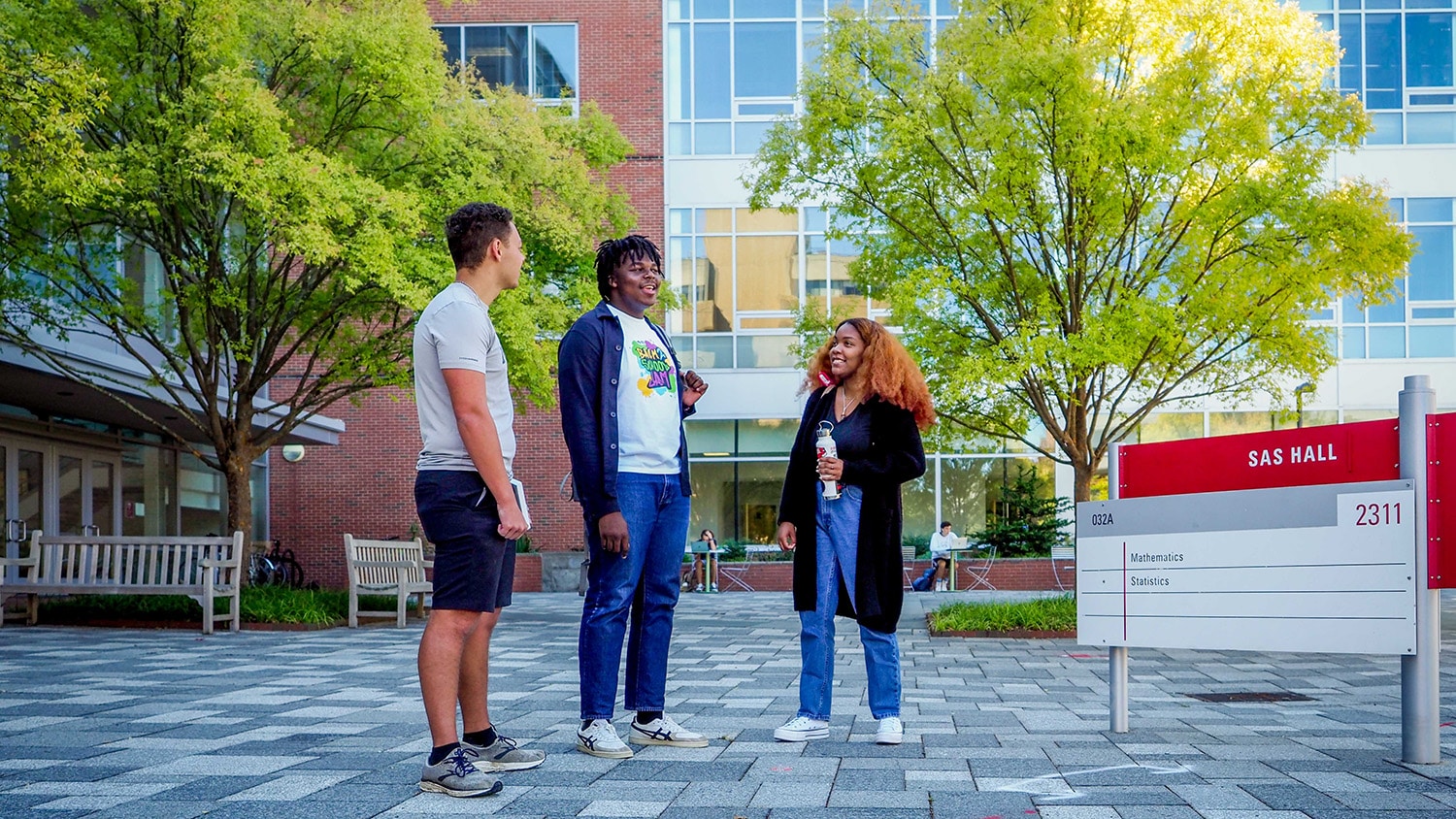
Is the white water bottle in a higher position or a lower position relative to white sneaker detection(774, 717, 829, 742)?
higher

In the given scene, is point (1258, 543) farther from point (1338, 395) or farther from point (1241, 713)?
point (1338, 395)

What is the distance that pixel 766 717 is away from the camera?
6402 mm

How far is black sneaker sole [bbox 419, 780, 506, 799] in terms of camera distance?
4.18 m

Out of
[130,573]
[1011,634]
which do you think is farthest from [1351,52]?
[130,573]

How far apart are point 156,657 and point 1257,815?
8224 mm

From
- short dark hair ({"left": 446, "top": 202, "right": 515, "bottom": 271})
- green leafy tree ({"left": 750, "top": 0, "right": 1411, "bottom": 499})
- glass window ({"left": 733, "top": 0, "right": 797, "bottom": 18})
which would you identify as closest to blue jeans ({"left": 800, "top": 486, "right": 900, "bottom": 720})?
short dark hair ({"left": 446, "top": 202, "right": 515, "bottom": 271})

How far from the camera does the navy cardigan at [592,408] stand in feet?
16.3

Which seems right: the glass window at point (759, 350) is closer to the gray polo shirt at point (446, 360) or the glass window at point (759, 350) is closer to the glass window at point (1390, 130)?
the glass window at point (1390, 130)

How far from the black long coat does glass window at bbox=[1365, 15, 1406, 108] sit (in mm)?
24357

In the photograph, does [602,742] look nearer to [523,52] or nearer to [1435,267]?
[523,52]

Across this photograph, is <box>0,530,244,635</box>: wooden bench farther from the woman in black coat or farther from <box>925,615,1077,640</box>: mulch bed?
the woman in black coat

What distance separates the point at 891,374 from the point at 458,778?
2436mm

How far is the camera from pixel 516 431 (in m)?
26.8

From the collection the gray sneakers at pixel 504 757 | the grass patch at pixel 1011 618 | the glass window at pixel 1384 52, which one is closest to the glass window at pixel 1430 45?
the glass window at pixel 1384 52
